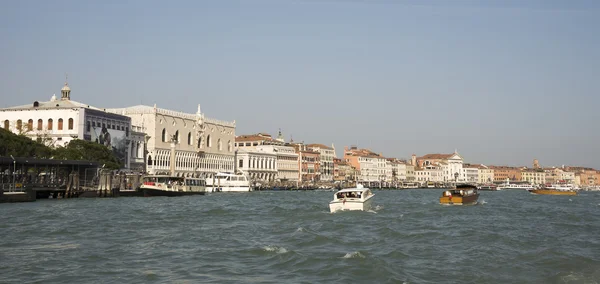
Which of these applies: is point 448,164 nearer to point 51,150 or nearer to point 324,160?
point 324,160

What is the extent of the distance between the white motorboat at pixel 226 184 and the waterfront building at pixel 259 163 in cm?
3024

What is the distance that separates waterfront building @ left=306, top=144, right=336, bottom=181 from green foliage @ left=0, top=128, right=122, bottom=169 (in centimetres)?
7289

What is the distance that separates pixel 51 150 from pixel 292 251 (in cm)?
4669

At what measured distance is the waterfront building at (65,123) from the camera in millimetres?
74250

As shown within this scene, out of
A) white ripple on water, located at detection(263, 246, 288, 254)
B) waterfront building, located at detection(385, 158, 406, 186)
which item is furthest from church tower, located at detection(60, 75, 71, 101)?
waterfront building, located at detection(385, 158, 406, 186)

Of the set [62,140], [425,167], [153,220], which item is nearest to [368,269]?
[153,220]

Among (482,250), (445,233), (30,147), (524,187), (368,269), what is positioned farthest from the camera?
(524,187)

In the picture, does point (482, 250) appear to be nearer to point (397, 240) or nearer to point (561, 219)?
point (397, 240)

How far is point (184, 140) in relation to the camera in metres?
102

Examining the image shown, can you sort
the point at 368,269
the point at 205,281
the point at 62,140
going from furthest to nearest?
the point at 62,140, the point at 368,269, the point at 205,281

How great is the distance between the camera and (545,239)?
2355cm

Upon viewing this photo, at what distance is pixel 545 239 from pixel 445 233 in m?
3.19

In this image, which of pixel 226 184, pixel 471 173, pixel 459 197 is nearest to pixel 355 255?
pixel 459 197

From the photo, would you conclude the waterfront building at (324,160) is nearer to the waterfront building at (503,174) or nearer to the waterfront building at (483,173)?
the waterfront building at (483,173)
